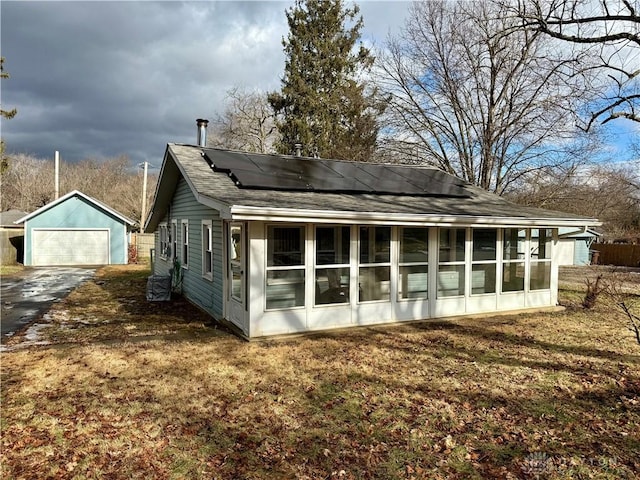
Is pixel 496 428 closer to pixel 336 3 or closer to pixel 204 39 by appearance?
pixel 204 39

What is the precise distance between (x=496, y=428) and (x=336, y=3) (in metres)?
27.7

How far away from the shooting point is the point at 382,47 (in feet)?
65.2

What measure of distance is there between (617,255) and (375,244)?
29.3m

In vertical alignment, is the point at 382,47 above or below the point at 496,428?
above

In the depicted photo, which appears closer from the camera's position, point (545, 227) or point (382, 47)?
point (545, 227)

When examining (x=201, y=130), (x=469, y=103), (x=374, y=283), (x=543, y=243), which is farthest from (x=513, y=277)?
(x=469, y=103)

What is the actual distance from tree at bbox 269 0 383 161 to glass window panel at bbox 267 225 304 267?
17.6 m

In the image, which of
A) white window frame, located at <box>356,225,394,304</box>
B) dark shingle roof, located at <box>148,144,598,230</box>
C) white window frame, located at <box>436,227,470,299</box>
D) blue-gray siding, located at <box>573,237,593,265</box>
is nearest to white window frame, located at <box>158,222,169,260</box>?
dark shingle roof, located at <box>148,144,598,230</box>

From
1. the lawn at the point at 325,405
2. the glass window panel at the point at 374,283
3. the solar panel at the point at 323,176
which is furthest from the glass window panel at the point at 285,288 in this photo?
the solar panel at the point at 323,176

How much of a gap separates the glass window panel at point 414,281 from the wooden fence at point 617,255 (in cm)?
2708

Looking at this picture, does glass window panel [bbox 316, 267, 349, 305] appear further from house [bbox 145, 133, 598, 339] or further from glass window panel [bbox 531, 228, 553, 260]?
glass window panel [bbox 531, 228, 553, 260]

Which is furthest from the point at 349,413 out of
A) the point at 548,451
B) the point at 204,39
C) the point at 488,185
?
the point at 488,185

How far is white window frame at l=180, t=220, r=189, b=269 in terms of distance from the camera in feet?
36.8

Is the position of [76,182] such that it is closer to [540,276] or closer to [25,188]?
[25,188]
